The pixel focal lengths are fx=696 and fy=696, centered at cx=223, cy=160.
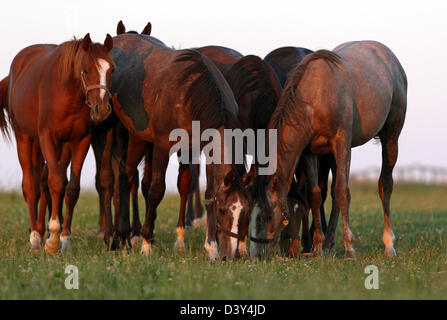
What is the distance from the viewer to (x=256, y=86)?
9.29 metres

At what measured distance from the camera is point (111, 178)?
33.2 ft

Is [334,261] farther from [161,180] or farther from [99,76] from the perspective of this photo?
[99,76]

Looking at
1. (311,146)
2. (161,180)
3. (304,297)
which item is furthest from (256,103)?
(304,297)

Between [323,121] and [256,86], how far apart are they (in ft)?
3.88

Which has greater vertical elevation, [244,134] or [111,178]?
[244,134]

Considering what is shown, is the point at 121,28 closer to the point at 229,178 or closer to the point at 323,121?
the point at 323,121

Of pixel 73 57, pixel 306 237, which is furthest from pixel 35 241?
pixel 306 237

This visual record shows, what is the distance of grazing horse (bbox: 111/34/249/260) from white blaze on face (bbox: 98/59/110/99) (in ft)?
2.72

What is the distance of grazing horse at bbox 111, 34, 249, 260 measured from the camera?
8227mm

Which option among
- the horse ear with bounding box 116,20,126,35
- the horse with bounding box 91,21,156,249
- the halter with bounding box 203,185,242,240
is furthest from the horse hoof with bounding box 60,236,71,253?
the horse ear with bounding box 116,20,126,35

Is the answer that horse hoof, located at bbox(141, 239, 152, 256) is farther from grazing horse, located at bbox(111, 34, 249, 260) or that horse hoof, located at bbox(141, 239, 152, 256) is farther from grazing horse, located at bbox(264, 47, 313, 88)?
grazing horse, located at bbox(264, 47, 313, 88)

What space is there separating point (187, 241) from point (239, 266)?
4077mm

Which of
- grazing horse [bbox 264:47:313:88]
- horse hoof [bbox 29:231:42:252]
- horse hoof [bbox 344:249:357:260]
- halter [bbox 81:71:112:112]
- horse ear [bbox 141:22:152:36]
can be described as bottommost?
horse hoof [bbox 29:231:42:252]

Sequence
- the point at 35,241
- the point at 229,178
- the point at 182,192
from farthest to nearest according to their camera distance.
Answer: the point at 182,192 → the point at 35,241 → the point at 229,178
